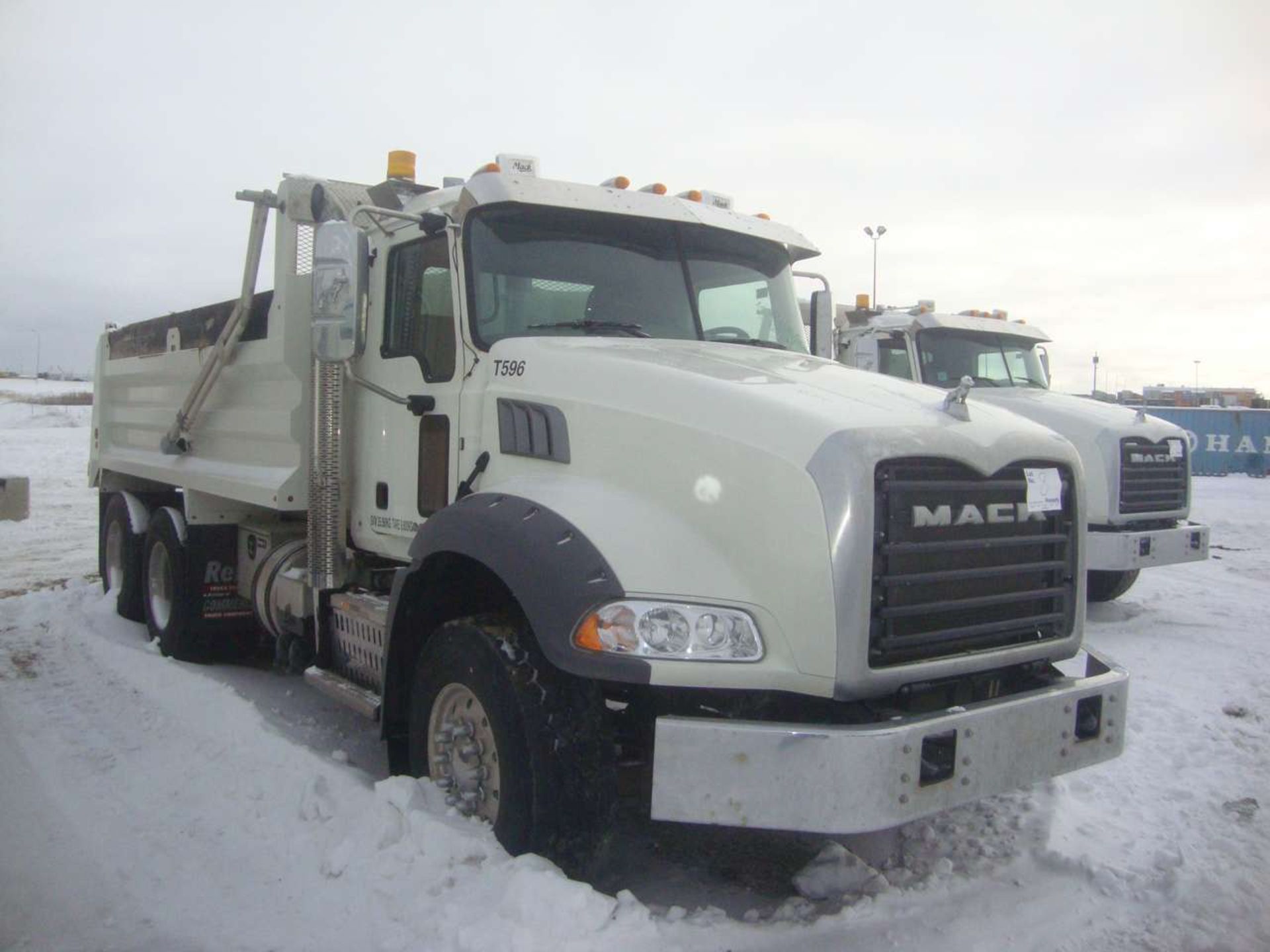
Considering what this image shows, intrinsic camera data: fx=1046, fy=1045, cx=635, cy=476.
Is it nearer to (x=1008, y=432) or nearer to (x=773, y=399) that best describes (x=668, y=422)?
(x=773, y=399)

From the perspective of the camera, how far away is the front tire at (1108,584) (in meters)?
9.03

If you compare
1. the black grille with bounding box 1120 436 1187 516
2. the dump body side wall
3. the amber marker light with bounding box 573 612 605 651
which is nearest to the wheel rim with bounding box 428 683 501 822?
the amber marker light with bounding box 573 612 605 651

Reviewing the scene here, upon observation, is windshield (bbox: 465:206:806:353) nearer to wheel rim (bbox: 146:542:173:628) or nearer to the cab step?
the cab step

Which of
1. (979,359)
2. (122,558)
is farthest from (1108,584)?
(122,558)

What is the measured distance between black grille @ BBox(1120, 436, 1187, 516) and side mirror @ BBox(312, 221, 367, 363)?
647cm

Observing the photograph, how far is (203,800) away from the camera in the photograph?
172 inches

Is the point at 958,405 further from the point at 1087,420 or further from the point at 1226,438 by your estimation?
the point at 1226,438

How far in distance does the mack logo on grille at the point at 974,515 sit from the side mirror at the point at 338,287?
2.58 meters

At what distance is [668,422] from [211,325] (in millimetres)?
4270

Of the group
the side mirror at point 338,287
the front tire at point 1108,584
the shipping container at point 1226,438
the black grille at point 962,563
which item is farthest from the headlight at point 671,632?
the shipping container at point 1226,438

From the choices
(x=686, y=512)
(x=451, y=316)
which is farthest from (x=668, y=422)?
(x=451, y=316)

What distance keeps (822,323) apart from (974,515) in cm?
260

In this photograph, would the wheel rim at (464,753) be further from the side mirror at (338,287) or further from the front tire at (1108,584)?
the front tire at (1108,584)

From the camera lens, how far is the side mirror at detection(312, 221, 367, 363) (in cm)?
446
